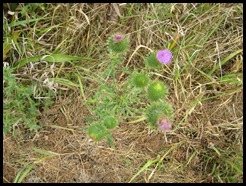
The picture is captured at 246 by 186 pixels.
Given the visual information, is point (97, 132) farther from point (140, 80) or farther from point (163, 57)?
point (163, 57)

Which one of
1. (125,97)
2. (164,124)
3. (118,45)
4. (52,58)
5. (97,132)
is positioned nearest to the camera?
(164,124)

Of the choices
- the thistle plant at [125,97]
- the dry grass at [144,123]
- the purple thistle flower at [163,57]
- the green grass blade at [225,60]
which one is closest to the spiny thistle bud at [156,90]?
the thistle plant at [125,97]

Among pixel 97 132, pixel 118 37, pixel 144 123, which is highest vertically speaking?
pixel 118 37

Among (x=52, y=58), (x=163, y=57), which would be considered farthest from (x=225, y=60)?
(x=52, y=58)

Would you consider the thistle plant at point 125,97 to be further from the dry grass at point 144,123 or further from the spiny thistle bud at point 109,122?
the dry grass at point 144,123

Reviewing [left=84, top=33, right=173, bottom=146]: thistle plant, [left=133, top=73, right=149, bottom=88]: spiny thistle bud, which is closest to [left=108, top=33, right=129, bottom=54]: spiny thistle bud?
[left=84, top=33, right=173, bottom=146]: thistle plant

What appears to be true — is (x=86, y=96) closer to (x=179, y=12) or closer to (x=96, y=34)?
(x=96, y=34)
